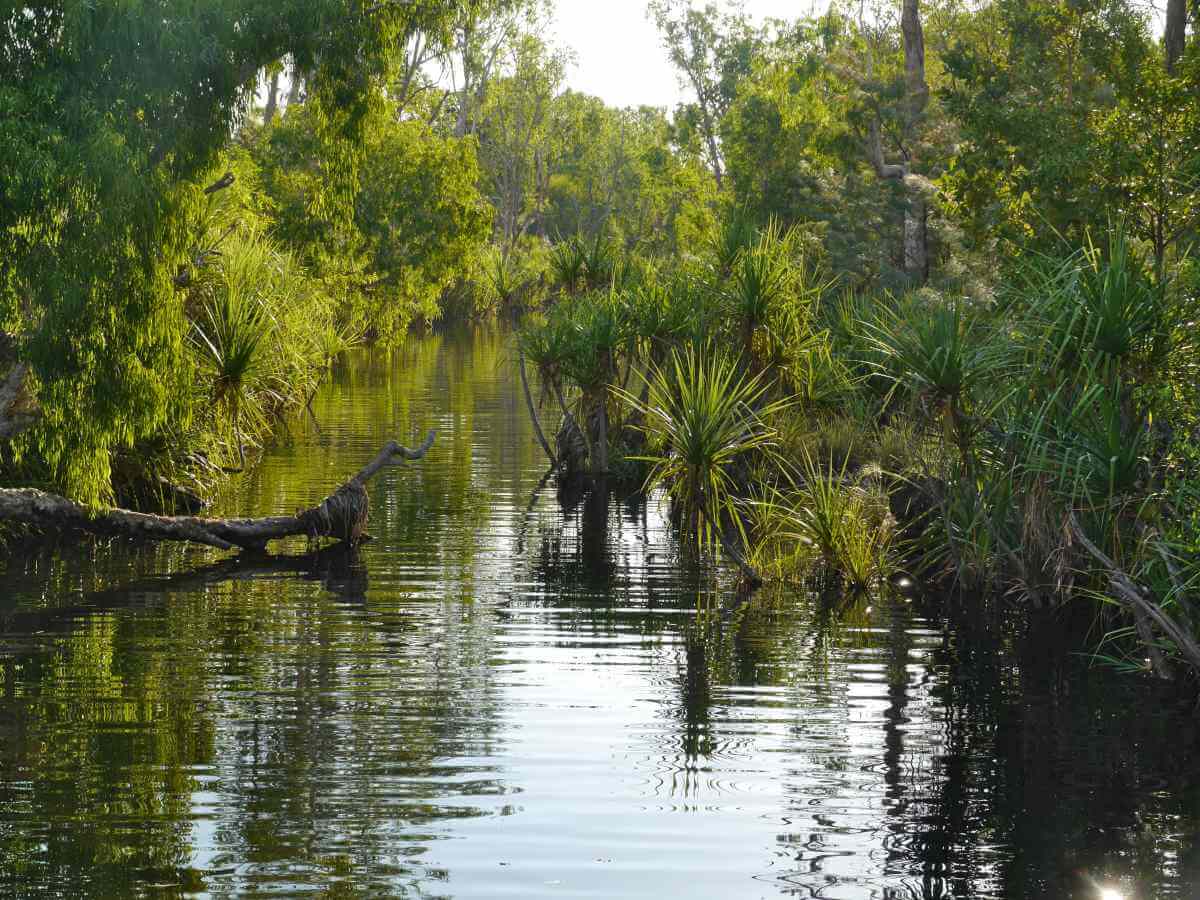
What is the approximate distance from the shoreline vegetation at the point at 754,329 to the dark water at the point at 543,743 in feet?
3.44

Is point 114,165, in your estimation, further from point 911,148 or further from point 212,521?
point 911,148

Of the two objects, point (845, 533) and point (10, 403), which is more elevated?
point (10, 403)

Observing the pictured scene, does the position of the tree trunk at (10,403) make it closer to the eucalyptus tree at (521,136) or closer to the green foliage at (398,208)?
the green foliage at (398,208)

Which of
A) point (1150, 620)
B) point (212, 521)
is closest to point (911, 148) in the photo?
point (212, 521)

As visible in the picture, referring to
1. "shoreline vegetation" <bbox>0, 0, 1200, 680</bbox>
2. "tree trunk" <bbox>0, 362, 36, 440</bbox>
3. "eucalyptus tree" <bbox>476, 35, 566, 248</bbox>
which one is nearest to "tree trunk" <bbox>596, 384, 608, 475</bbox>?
"shoreline vegetation" <bbox>0, 0, 1200, 680</bbox>

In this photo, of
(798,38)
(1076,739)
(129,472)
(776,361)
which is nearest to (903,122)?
(798,38)

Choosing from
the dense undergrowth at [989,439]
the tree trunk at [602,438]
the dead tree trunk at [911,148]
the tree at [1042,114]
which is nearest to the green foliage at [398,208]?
the dead tree trunk at [911,148]

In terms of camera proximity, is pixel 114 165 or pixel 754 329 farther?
pixel 754 329

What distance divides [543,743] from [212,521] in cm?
715

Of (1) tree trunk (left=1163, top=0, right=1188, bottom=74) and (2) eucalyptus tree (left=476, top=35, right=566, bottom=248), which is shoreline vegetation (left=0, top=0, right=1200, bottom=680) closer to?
(1) tree trunk (left=1163, top=0, right=1188, bottom=74)

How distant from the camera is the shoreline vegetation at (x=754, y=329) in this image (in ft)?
38.0

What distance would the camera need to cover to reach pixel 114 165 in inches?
464

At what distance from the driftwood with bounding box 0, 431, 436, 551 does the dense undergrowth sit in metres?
3.61

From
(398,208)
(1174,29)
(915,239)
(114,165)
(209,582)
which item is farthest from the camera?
(398,208)
